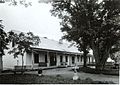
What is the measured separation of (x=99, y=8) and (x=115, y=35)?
379cm

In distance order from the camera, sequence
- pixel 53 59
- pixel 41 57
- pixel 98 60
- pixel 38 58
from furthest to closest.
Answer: pixel 53 59 < pixel 41 57 < pixel 38 58 < pixel 98 60

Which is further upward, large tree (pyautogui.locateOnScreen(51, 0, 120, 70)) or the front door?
large tree (pyautogui.locateOnScreen(51, 0, 120, 70))

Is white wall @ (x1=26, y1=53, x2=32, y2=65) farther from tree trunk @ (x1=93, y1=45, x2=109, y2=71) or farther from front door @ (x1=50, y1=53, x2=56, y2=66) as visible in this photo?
tree trunk @ (x1=93, y1=45, x2=109, y2=71)

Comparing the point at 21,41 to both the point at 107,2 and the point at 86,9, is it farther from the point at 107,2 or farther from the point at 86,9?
the point at 107,2

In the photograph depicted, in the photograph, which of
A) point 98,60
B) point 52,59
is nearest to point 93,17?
point 98,60

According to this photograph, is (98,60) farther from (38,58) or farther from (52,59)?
(52,59)

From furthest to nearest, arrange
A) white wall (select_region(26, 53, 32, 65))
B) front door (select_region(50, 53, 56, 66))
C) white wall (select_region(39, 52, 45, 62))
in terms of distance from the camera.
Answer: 1. front door (select_region(50, 53, 56, 66))
2. white wall (select_region(39, 52, 45, 62))
3. white wall (select_region(26, 53, 32, 65))

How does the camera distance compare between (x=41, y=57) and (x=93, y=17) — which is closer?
(x=93, y=17)

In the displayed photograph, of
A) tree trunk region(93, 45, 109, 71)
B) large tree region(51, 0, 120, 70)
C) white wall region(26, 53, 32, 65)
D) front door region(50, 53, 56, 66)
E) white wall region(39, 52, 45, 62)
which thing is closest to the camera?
large tree region(51, 0, 120, 70)

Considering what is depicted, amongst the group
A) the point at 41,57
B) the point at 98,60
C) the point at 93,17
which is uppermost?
the point at 93,17

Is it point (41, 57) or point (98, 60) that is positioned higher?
point (41, 57)

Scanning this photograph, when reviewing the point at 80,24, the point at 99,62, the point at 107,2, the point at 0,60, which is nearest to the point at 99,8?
the point at 107,2

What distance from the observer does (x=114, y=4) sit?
22406mm

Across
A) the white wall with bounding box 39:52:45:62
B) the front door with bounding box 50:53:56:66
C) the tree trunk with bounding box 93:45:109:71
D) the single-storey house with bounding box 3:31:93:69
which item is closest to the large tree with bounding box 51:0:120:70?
the tree trunk with bounding box 93:45:109:71
